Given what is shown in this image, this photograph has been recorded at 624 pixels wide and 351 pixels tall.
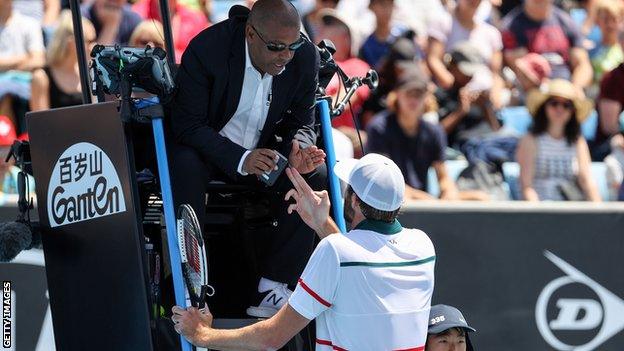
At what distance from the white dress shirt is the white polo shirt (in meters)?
1.01

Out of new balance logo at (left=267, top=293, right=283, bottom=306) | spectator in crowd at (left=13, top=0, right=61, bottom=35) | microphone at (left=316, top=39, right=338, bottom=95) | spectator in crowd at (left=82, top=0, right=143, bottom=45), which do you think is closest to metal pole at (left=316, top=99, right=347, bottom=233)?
microphone at (left=316, top=39, right=338, bottom=95)

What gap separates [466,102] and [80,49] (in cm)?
481

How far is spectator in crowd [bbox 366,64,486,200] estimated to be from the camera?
9.75 meters

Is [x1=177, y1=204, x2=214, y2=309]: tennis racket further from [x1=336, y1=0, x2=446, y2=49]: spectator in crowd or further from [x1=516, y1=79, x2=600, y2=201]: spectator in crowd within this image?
[x1=336, y1=0, x2=446, y2=49]: spectator in crowd

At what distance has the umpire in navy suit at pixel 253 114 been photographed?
5734 millimetres

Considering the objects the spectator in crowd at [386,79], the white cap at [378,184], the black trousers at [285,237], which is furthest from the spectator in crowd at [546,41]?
the white cap at [378,184]

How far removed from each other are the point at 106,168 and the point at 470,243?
3.40 metres

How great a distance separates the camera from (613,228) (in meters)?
8.77

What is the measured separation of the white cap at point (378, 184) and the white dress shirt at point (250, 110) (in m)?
0.87

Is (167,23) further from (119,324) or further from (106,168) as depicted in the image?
(119,324)

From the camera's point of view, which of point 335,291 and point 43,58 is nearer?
point 335,291

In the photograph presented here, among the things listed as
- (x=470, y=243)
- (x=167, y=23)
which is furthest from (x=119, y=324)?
(x=470, y=243)

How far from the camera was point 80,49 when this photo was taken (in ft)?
20.5

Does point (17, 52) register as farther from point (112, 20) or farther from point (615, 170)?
point (615, 170)
